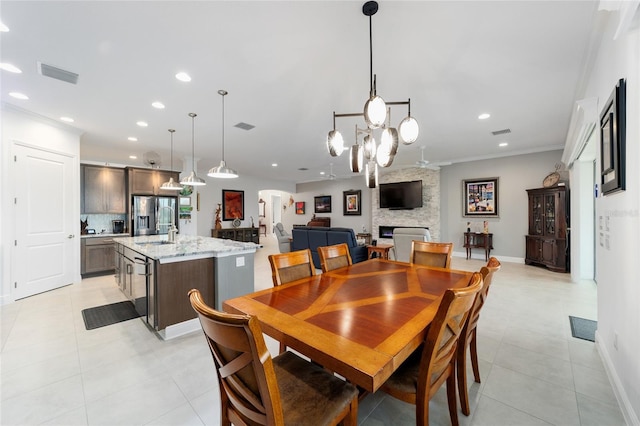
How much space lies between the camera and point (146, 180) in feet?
20.4

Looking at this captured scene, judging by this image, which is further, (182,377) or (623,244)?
(182,377)

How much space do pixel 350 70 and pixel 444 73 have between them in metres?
1.01

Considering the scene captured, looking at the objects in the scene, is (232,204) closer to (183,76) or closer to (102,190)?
(102,190)

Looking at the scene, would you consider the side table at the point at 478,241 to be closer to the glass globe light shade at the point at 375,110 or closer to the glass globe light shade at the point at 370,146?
the glass globe light shade at the point at 370,146

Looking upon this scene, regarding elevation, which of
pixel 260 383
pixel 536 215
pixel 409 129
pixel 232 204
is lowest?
pixel 260 383

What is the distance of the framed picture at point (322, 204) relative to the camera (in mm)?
10672

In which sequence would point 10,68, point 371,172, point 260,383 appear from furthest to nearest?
point 371,172 < point 10,68 < point 260,383

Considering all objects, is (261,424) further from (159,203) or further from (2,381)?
(159,203)

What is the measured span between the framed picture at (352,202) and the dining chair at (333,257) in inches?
283

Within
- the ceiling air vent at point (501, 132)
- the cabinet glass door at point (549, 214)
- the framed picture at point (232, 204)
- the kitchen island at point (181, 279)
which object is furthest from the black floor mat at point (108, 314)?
the cabinet glass door at point (549, 214)

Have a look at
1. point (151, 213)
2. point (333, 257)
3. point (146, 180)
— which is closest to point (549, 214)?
point (333, 257)

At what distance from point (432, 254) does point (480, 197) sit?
5233 millimetres

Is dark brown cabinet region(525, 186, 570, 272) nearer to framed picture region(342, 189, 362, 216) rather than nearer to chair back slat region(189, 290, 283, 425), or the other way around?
framed picture region(342, 189, 362, 216)

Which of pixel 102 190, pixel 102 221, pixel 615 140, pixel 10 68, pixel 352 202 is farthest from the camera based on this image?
pixel 352 202
